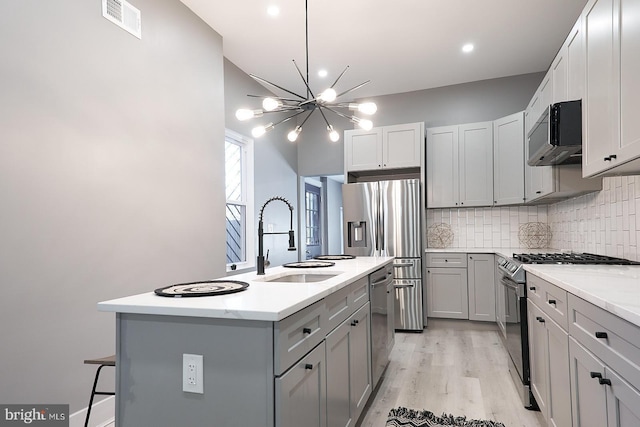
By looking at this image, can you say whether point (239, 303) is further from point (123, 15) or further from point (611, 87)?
point (123, 15)

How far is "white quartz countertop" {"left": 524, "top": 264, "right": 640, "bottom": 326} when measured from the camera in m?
1.15

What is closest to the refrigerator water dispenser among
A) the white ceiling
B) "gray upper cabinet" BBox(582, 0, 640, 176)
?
the white ceiling

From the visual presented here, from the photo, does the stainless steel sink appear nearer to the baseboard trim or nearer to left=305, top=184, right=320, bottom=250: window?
the baseboard trim

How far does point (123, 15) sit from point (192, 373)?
2534 mm

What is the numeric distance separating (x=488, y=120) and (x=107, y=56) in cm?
432

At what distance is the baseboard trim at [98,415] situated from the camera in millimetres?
2191

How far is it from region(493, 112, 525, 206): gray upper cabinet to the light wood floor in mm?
1610

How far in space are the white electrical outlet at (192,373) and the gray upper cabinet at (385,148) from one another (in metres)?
3.89

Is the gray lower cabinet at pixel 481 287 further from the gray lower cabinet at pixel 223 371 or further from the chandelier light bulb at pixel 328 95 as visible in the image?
the gray lower cabinet at pixel 223 371

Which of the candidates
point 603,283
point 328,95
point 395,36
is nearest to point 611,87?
point 603,283

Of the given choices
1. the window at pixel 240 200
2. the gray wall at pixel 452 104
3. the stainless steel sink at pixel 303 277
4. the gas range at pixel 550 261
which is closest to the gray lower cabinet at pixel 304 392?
the stainless steel sink at pixel 303 277

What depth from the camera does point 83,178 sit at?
7.50ft

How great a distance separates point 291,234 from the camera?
2227mm

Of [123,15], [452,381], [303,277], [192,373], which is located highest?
[123,15]
